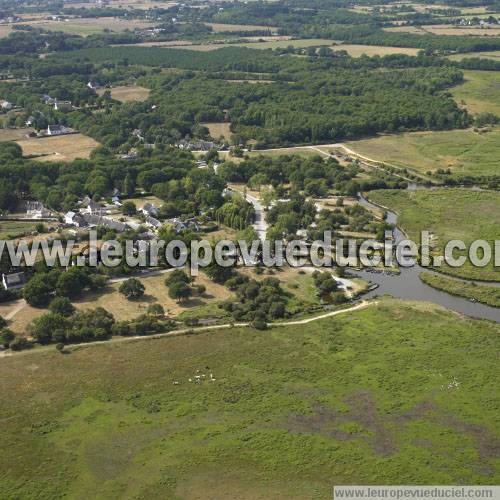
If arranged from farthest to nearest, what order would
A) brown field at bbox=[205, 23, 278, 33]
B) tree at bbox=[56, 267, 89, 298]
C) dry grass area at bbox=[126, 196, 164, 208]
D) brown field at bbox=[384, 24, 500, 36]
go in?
brown field at bbox=[205, 23, 278, 33], brown field at bbox=[384, 24, 500, 36], dry grass area at bbox=[126, 196, 164, 208], tree at bbox=[56, 267, 89, 298]

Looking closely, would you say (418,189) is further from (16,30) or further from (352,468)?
(16,30)

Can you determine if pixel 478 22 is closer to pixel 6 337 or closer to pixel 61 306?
pixel 61 306

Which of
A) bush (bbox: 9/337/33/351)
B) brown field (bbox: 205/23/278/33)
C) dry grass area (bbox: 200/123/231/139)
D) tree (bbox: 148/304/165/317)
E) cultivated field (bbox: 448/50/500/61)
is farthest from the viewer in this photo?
brown field (bbox: 205/23/278/33)

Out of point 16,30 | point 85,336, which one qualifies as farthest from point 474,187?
point 16,30

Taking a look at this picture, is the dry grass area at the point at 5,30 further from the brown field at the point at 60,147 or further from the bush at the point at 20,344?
the bush at the point at 20,344

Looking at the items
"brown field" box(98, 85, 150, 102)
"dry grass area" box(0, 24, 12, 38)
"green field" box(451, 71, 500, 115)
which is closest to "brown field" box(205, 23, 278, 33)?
"dry grass area" box(0, 24, 12, 38)

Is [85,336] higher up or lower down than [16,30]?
lower down

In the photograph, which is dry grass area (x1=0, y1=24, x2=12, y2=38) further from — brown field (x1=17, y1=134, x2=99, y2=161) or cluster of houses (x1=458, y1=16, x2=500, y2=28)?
cluster of houses (x1=458, y1=16, x2=500, y2=28)
